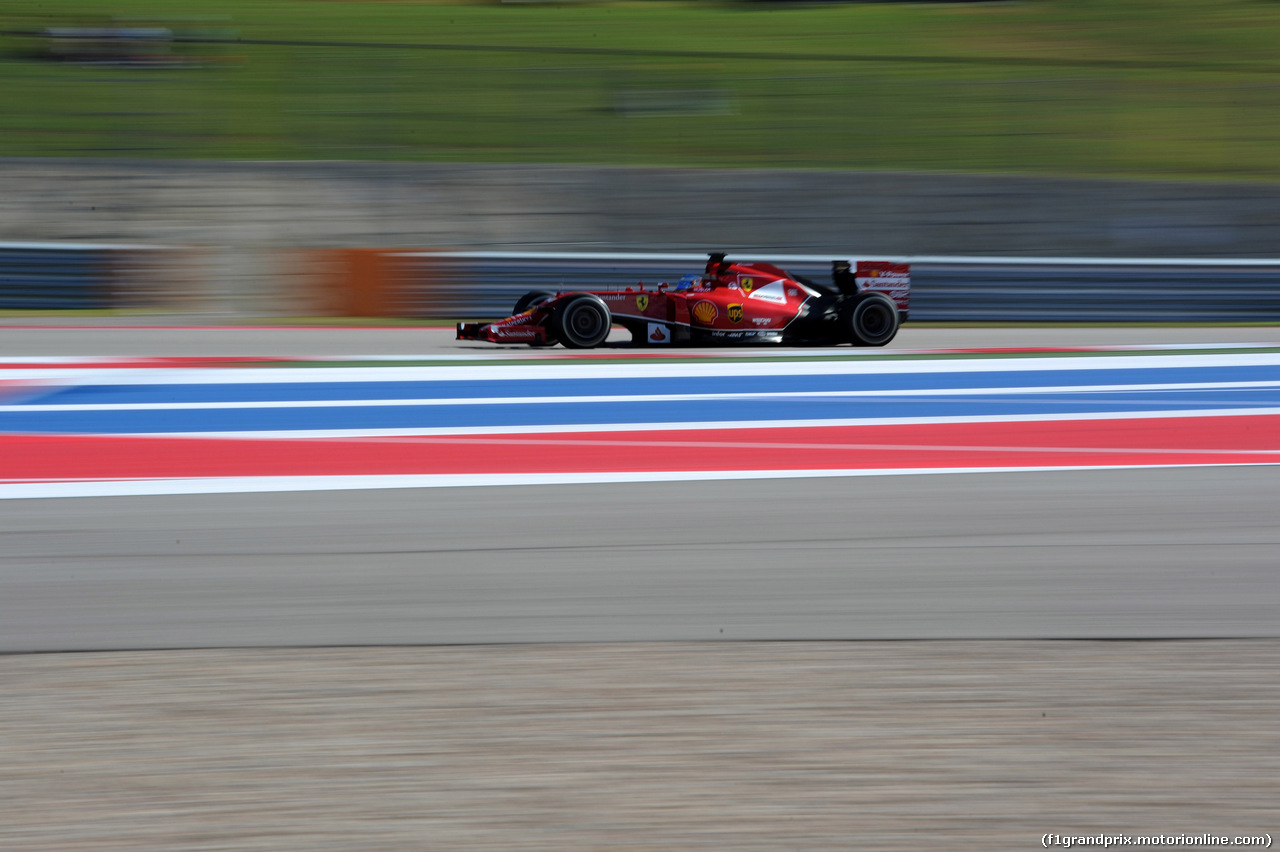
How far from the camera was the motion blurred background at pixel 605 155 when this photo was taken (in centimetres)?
1559

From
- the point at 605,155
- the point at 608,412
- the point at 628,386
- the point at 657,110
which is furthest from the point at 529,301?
the point at 657,110

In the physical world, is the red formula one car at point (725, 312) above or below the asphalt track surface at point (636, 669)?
above

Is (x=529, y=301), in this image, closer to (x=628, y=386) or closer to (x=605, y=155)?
(x=628, y=386)

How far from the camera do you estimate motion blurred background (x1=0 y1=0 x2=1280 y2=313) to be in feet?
51.1

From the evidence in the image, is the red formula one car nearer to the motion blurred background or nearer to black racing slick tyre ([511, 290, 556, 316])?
black racing slick tyre ([511, 290, 556, 316])

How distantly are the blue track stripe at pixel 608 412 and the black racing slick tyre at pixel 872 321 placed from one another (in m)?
2.44

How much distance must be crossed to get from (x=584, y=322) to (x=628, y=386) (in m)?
1.66

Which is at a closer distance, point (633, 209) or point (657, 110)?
point (633, 209)

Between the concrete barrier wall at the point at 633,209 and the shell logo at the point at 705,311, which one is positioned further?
the concrete barrier wall at the point at 633,209

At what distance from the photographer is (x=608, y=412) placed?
777cm

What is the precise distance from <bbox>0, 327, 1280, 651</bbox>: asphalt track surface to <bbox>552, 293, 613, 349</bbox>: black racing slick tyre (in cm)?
472

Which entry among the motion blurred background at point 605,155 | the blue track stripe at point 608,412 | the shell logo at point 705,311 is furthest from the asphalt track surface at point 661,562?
the motion blurred background at point 605,155

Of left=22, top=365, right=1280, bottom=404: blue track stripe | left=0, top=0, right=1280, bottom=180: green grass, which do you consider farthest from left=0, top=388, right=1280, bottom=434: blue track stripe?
left=0, top=0, right=1280, bottom=180: green grass

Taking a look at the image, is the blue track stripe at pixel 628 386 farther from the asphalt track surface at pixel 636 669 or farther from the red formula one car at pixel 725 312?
the asphalt track surface at pixel 636 669
